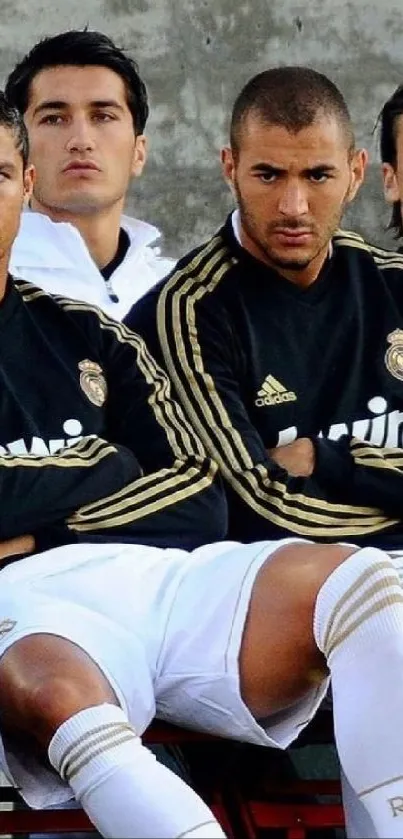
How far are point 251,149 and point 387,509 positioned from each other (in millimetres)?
692

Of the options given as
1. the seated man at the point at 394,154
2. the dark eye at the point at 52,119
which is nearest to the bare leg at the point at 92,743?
the seated man at the point at 394,154

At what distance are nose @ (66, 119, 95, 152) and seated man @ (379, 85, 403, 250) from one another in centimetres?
64

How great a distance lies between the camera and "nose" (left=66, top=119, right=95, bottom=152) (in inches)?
143

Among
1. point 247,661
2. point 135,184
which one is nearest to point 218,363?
point 247,661

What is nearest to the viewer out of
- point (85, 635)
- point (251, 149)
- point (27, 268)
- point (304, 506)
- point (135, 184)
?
point (85, 635)

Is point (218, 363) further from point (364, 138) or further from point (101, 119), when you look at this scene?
point (364, 138)

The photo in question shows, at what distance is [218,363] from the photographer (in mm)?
2787

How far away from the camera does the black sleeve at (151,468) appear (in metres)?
2.50

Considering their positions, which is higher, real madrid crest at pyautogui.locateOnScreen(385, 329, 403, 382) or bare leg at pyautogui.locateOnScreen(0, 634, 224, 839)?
real madrid crest at pyautogui.locateOnScreen(385, 329, 403, 382)

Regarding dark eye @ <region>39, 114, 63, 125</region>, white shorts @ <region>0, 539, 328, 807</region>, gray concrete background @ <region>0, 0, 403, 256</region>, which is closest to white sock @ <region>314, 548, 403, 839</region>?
white shorts @ <region>0, 539, 328, 807</region>

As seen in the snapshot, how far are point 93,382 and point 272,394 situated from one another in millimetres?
327

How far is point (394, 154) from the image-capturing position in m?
3.54

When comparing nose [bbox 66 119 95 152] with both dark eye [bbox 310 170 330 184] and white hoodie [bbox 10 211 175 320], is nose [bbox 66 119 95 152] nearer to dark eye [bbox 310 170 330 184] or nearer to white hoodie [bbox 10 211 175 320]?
white hoodie [bbox 10 211 175 320]

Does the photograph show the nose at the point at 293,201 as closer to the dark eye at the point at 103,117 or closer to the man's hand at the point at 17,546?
the man's hand at the point at 17,546
